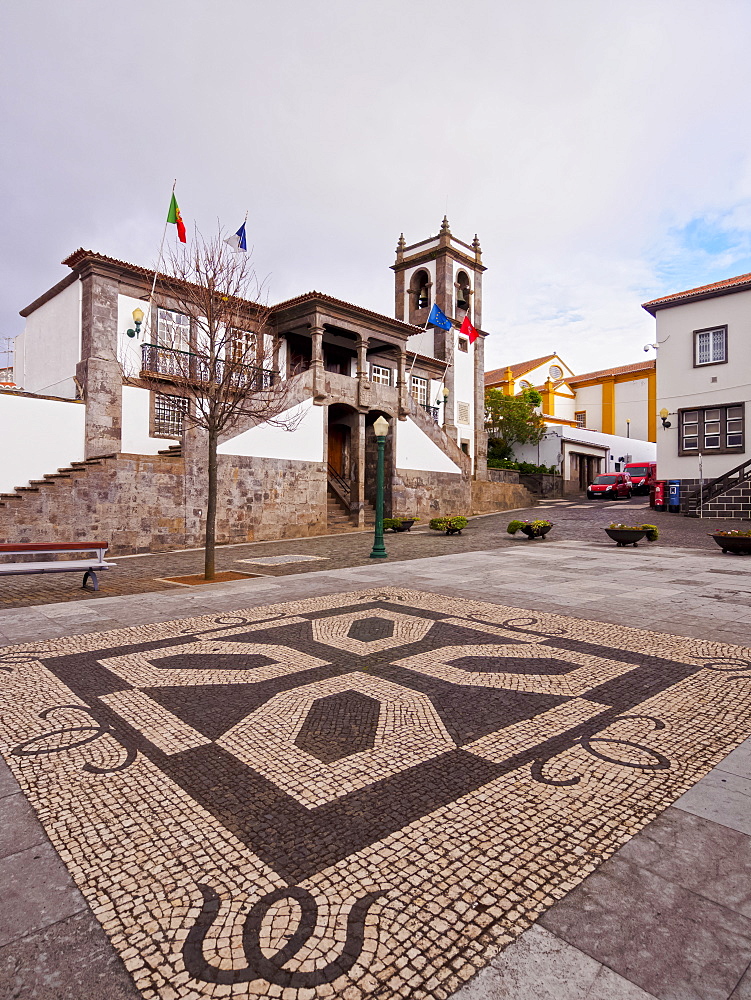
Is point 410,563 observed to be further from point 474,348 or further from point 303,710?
point 474,348

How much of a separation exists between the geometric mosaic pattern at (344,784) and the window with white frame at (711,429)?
72.0ft

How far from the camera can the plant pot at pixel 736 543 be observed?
12.9 m

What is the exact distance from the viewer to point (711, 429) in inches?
968

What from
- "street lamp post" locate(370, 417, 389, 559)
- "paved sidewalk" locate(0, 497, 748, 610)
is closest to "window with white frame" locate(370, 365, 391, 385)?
"paved sidewalk" locate(0, 497, 748, 610)

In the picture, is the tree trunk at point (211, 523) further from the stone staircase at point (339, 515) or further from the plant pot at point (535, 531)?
the stone staircase at point (339, 515)

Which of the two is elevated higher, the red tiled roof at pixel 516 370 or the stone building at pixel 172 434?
the red tiled roof at pixel 516 370

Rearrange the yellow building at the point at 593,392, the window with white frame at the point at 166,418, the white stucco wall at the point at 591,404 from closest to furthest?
the window with white frame at the point at 166,418 < the yellow building at the point at 593,392 < the white stucco wall at the point at 591,404

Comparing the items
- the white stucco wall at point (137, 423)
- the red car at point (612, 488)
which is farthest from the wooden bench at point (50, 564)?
the red car at point (612, 488)

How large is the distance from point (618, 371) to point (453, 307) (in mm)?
25259

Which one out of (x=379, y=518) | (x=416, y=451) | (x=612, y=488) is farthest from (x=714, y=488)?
(x=379, y=518)

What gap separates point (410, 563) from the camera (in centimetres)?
1216

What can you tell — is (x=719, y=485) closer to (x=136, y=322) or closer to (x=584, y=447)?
(x=584, y=447)

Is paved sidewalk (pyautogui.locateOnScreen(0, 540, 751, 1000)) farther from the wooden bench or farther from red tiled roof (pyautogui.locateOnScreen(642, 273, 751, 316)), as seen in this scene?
red tiled roof (pyautogui.locateOnScreen(642, 273, 751, 316))

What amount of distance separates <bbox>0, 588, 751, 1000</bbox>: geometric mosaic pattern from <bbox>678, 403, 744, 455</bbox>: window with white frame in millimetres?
21955
